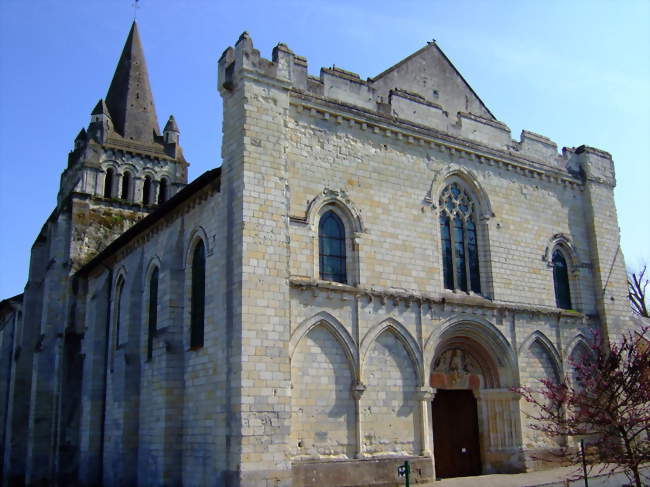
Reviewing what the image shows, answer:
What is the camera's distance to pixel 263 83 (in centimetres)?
1509

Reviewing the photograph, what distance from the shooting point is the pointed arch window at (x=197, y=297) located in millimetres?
16484

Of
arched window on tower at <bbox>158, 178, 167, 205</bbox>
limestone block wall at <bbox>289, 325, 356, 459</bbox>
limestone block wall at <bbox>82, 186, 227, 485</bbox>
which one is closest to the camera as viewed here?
limestone block wall at <bbox>289, 325, 356, 459</bbox>

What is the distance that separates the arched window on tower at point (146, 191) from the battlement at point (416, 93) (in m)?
18.6

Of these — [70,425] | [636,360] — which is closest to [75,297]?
[70,425]

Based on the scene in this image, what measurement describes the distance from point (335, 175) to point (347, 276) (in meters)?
2.57

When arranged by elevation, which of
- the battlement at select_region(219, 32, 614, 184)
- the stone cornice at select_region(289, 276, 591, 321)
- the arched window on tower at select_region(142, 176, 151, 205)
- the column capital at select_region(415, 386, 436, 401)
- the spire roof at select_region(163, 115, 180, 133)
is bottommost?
the column capital at select_region(415, 386, 436, 401)

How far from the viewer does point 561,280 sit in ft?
67.1

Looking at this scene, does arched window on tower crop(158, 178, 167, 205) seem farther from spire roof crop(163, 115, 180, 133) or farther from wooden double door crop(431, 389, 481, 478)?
wooden double door crop(431, 389, 481, 478)

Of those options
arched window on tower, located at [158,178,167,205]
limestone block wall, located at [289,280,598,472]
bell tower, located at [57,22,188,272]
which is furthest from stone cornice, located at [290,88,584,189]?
arched window on tower, located at [158,178,167,205]

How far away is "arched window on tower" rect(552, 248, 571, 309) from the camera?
20156mm

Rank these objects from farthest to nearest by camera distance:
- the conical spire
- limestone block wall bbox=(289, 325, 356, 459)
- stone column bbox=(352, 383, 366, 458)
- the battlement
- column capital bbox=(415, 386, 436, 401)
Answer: the conical spire → column capital bbox=(415, 386, 436, 401) → the battlement → stone column bbox=(352, 383, 366, 458) → limestone block wall bbox=(289, 325, 356, 459)

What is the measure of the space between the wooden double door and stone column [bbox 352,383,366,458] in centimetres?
335

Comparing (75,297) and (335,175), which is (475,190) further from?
(75,297)

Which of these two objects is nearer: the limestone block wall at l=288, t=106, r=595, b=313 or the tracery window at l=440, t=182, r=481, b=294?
the limestone block wall at l=288, t=106, r=595, b=313
